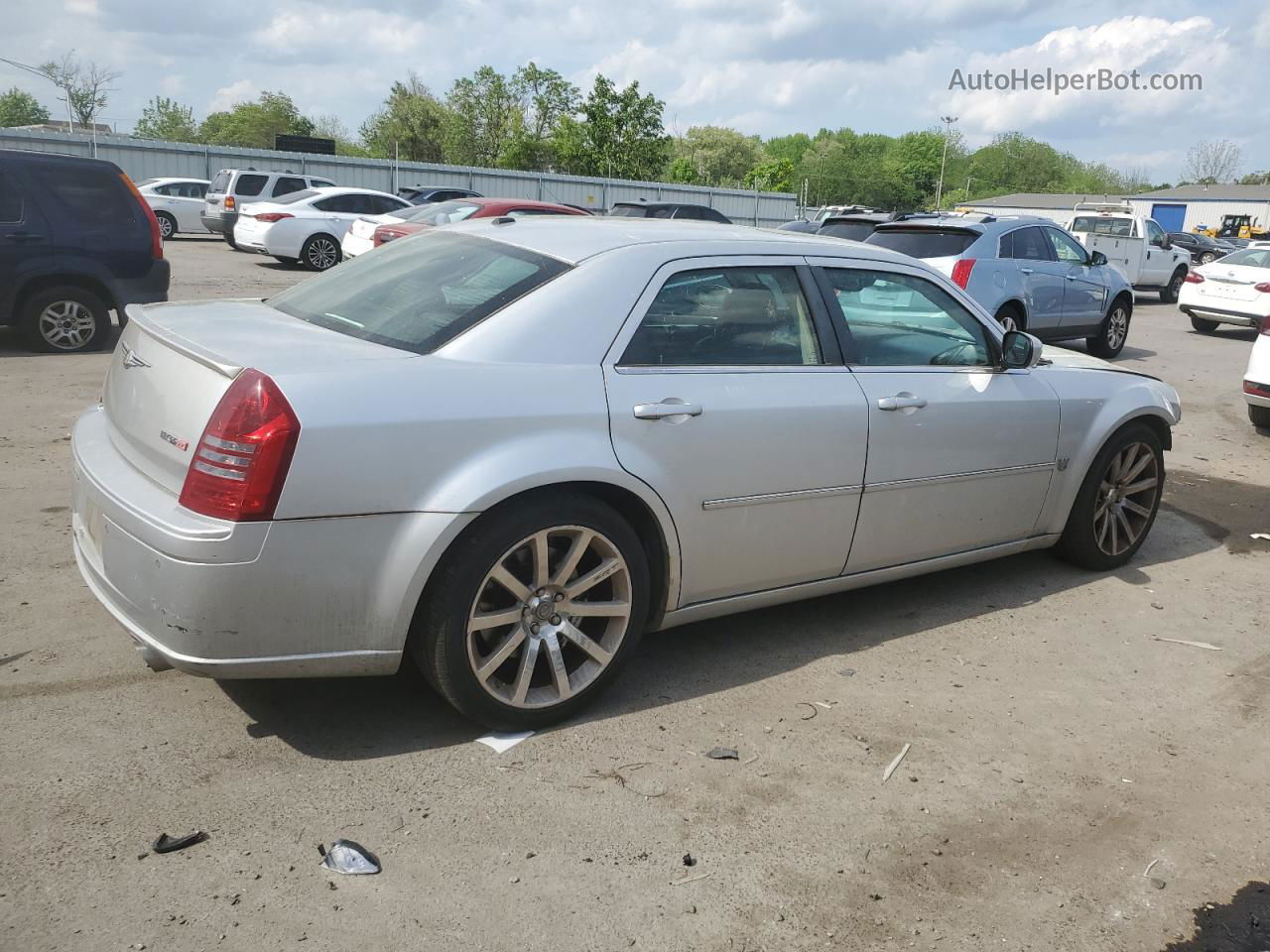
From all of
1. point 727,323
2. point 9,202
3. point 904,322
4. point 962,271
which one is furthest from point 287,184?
point 727,323

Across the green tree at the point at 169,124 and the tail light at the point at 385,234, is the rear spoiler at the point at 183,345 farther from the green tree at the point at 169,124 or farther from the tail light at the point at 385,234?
the green tree at the point at 169,124

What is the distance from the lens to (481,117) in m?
66.9

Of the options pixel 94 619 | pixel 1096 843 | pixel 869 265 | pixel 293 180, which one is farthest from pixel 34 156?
pixel 293 180

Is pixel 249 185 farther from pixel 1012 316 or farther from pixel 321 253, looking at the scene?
pixel 1012 316

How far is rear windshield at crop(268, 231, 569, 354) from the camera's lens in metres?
3.56

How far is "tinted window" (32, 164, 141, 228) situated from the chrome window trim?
8.28 m

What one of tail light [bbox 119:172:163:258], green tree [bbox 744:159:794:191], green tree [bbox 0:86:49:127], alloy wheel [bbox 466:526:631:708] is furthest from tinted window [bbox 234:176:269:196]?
green tree [bbox 0:86:49:127]

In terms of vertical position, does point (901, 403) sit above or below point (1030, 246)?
below

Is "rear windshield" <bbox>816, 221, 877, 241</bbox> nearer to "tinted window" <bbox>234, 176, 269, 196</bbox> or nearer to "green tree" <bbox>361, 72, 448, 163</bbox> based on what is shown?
"tinted window" <bbox>234, 176, 269, 196</bbox>

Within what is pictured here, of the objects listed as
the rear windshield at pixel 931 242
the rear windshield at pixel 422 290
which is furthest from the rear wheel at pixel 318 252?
the rear windshield at pixel 422 290

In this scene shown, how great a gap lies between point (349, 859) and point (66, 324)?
8904 millimetres

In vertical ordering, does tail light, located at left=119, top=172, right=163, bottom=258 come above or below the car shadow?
above

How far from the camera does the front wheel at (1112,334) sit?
45.3 feet

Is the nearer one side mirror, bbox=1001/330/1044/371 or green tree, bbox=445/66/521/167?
side mirror, bbox=1001/330/1044/371
